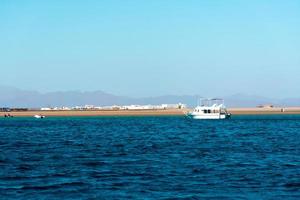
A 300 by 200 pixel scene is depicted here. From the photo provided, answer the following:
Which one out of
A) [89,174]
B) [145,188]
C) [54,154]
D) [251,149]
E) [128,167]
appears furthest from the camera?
[251,149]

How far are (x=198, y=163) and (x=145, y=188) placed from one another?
38.1ft

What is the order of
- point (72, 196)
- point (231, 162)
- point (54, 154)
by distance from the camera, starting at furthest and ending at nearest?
point (54, 154), point (231, 162), point (72, 196)

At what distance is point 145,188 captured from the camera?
29312 millimetres

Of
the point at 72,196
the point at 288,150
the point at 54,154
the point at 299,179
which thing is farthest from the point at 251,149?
the point at 72,196

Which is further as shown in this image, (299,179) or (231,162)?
(231,162)

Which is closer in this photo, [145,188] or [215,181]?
[145,188]

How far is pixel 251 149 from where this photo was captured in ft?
175

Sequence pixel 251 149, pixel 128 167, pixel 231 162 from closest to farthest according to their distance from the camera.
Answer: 1. pixel 128 167
2. pixel 231 162
3. pixel 251 149

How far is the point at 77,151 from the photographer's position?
171 feet

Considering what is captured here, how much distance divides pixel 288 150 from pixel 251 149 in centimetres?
320

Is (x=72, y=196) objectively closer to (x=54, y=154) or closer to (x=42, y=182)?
(x=42, y=182)

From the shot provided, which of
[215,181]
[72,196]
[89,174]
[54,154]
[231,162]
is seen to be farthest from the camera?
[54,154]

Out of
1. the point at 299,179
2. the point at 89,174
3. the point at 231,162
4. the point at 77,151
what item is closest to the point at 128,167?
the point at 89,174

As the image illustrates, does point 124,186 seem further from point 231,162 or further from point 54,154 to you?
point 54,154
